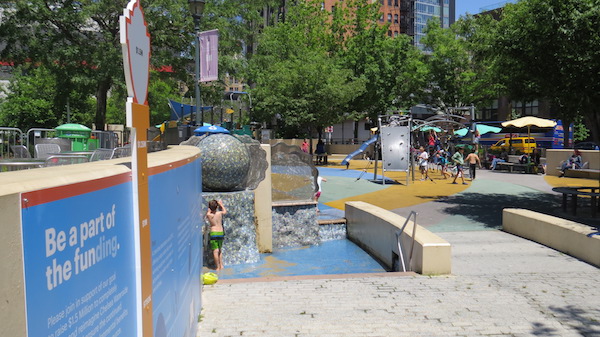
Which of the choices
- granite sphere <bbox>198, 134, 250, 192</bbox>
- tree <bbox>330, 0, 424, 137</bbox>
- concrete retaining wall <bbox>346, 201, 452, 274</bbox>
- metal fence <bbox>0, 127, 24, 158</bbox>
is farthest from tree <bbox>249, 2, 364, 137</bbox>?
granite sphere <bbox>198, 134, 250, 192</bbox>

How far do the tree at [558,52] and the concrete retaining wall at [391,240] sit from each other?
5127 millimetres

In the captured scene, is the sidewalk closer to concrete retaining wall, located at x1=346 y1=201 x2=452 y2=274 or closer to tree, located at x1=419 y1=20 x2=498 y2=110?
concrete retaining wall, located at x1=346 y1=201 x2=452 y2=274

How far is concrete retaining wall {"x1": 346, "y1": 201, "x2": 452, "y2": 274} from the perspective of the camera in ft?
24.6

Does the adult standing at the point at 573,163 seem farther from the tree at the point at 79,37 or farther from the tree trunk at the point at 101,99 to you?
the tree trunk at the point at 101,99

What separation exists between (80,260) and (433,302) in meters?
5.18

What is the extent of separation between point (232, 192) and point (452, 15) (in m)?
127

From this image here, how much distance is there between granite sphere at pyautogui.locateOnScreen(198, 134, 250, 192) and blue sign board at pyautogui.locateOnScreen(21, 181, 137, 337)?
7.36m

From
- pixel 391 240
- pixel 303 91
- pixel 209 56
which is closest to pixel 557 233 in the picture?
pixel 391 240

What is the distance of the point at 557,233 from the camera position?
369 inches

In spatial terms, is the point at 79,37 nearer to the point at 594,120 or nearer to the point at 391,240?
the point at 391,240

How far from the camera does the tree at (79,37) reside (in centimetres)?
1845

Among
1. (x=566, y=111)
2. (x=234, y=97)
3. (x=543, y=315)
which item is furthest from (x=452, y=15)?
(x=543, y=315)

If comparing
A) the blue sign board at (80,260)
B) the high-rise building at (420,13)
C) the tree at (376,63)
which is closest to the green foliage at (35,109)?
the tree at (376,63)

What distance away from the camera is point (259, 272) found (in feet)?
32.6
